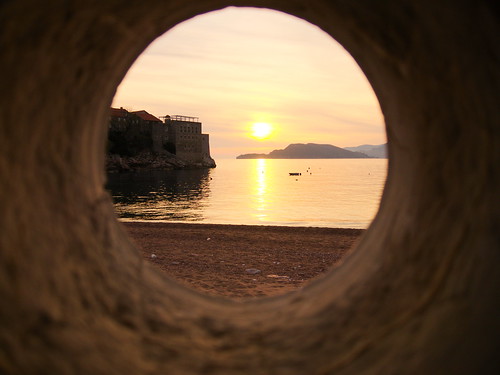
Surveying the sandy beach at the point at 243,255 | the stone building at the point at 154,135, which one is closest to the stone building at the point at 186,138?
the stone building at the point at 154,135

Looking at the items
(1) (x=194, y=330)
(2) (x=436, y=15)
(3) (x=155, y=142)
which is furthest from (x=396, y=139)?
(3) (x=155, y=142)

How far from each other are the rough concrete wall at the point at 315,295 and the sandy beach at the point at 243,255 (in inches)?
109

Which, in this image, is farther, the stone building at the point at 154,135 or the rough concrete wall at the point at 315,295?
the stone building at the point at 154,135

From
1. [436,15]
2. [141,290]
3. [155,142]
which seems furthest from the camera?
[155,142]

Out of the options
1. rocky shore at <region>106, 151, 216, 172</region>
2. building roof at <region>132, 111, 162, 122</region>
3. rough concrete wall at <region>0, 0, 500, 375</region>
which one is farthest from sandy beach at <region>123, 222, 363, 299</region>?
building roof at <region>132, 111, 162, 122</region>

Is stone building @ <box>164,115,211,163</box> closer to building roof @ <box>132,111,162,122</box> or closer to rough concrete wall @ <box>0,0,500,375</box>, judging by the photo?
building roof @ <box>132,111,162,122</box>

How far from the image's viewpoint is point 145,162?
76938 mm

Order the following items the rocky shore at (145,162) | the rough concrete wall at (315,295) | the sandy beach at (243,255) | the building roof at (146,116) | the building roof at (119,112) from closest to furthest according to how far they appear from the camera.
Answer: the rough concrete wall at (315,295)
the sandy beach at (243,255)
the rocky shore at (145,162)
the building roof at (119,112)
the building roof at (146,116)

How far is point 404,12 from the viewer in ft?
5.06

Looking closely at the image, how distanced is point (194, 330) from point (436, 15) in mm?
1831

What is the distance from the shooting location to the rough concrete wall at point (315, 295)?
1438 mm

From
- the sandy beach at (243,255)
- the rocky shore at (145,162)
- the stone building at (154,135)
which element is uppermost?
the stone building at (154,135)

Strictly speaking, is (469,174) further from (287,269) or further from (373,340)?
(287,269)

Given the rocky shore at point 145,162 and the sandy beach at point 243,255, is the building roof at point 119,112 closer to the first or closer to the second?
the rocky shore at point 145,162
